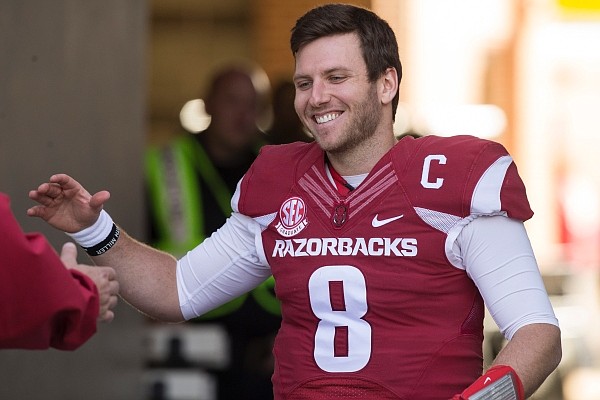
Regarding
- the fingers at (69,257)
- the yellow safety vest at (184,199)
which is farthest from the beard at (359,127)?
the yellow safety vest at (184,199)

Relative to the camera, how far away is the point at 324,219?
4.28m

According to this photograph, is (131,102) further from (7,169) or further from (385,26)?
(385,26)

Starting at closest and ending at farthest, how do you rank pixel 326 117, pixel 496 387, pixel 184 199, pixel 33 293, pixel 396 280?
pixel 33 293 → pixel 496 387 → pixel 396 280 → pixel 326 117 → pixel 184 199

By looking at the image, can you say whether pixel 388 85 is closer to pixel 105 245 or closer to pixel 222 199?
pixel 105 245

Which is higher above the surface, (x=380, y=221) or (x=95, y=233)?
(x=380, y=221)

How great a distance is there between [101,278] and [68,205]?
1.17ft

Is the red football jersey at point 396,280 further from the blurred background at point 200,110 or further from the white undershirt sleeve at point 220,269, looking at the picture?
the blurred background at point 200,110

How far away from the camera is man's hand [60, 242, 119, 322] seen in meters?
4.23

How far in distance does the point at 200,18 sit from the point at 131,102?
25.4ft

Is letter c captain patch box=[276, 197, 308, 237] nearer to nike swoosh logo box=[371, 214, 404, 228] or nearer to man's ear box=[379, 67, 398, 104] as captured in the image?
nike swoosh logo box=[371, 214, 404, 228]

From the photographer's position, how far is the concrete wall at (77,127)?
548 cm

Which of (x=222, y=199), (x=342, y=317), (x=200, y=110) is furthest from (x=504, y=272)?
(x=200, y=110)

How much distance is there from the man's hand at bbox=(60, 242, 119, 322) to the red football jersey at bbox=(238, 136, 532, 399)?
531 millimetres

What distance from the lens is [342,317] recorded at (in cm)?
421
